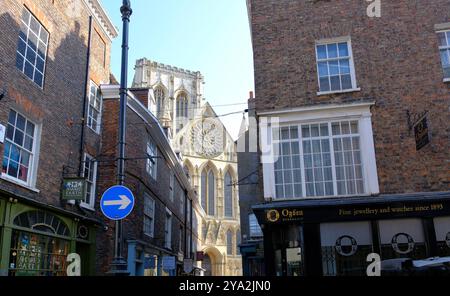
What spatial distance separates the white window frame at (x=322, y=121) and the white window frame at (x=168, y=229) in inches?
471

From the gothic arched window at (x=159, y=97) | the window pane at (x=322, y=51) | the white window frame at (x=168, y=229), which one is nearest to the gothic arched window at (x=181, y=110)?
the gothic arched window at (x=159, y=97)

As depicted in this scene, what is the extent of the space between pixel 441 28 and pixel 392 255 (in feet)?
22.2

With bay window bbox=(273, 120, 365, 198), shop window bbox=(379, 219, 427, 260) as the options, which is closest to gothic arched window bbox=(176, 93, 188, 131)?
bay window bbox=(273, 120, 365, 198)

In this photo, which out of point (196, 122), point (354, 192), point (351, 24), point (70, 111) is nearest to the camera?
point (354, 192)

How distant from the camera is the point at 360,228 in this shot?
38.8 ft

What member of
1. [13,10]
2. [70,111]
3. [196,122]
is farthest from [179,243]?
[196,122]

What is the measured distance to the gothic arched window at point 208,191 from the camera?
5544cm

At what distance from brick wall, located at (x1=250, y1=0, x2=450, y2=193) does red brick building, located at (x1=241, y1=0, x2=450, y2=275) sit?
0.10 feet

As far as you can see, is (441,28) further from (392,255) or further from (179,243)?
(179,243)

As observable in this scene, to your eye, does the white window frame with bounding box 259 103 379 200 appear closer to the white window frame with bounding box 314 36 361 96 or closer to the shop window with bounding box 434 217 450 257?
the white window frame with bounding box 314 36 361 96

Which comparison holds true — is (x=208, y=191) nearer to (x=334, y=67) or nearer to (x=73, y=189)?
(x=73, y=189)

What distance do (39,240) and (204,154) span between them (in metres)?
44.0

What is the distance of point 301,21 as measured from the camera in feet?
45.6

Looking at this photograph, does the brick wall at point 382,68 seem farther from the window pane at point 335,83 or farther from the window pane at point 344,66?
the window pane at point 335,83
